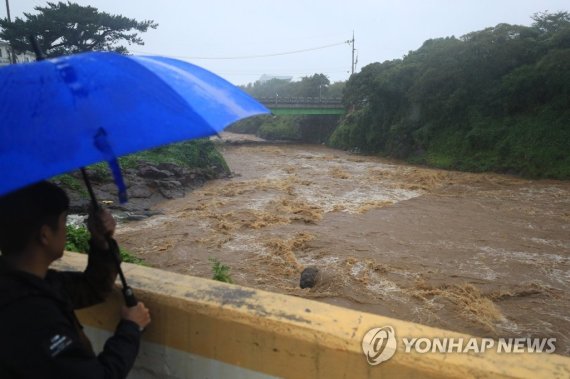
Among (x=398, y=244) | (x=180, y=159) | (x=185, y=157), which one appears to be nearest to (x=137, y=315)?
(x=398, y=244)

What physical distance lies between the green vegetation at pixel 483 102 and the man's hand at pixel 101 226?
2227 cm

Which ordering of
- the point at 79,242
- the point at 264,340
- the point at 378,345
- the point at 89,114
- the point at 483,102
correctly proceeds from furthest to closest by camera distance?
the point at 483,102
the point at 79,242
the point at 264,340
the point at 378,345
the point at 89,114

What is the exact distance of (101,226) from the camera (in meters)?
1.80

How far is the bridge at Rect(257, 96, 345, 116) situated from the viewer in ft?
123

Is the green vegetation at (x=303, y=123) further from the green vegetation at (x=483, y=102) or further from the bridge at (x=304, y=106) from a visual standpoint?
the green vegetation at (x=483, y=102)

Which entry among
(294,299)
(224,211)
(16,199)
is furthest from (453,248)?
(16,199)

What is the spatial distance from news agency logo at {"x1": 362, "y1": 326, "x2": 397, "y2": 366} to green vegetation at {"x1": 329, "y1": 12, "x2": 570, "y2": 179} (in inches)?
862

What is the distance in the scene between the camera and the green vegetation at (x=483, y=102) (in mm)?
21562

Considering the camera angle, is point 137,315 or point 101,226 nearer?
point 137,315

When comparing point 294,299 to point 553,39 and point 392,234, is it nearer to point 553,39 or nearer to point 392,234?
point 392,234

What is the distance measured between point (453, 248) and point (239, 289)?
10.0 metres

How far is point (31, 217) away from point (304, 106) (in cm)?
3811

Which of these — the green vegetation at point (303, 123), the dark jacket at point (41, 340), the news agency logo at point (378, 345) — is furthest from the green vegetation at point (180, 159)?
the green vegetation at point (303, 123)
